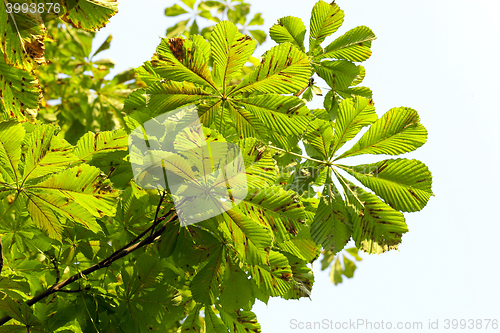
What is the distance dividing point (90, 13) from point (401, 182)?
1044 millimetres

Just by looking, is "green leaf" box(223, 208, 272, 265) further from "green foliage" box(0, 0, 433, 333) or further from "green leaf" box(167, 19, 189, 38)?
"green leaf" box(167, 19, 189, 38)

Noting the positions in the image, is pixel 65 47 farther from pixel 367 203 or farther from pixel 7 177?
pixel 367 203

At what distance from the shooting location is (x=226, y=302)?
3.74 ft

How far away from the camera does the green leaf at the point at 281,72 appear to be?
1058 millimetres

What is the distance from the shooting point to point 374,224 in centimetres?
105

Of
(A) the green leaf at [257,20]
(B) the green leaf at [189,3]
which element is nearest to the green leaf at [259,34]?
(A) the green leaf at [257,20]

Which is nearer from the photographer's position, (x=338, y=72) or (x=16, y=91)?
(x=16, y=91)

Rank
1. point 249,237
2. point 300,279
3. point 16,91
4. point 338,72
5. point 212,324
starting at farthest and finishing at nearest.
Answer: point 338,72, point 212,324, point 300,279, point 16,91, point 249,237

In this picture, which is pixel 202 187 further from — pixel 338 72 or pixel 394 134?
pixel 338 72

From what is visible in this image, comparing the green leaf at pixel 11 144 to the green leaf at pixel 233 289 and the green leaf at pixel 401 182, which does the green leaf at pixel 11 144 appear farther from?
the green leaf at pixel 401 182

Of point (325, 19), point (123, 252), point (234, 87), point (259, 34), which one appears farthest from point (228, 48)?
point (259, 34)

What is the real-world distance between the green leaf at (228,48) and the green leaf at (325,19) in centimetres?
53

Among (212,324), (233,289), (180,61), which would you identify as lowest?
(212,324)

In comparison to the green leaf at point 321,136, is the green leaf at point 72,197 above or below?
below
